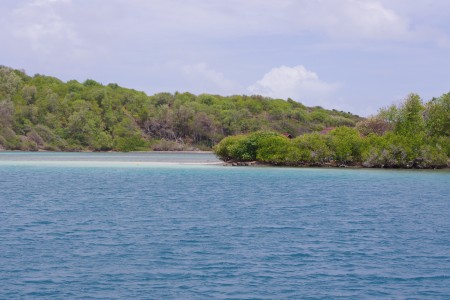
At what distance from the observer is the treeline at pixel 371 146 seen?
70750mm

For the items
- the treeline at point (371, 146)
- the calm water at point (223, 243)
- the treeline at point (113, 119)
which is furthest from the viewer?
the treeline at point (113, 119)

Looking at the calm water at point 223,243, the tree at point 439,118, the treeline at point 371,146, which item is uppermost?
the tree at point 439,118

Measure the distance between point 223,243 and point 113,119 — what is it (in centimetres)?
12830

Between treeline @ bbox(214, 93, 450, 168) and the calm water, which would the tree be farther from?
the calm water

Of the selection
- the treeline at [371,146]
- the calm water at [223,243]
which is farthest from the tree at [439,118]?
the calm water at [223,243]

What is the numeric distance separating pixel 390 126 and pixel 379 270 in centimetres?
7631

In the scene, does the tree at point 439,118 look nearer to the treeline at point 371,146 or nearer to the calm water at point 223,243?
the treeline at point 371,146

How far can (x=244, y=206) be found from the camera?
35.8 m

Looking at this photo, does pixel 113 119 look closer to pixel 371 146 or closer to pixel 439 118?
pixel 371 146

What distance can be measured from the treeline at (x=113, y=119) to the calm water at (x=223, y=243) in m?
98.9

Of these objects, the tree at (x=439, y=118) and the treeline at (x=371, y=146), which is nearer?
the treeline at (x=371, y=146)

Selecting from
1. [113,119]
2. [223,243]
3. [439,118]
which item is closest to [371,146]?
[439,118]

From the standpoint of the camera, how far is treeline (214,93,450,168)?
70.8 meters

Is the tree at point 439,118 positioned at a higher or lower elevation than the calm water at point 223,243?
higher
